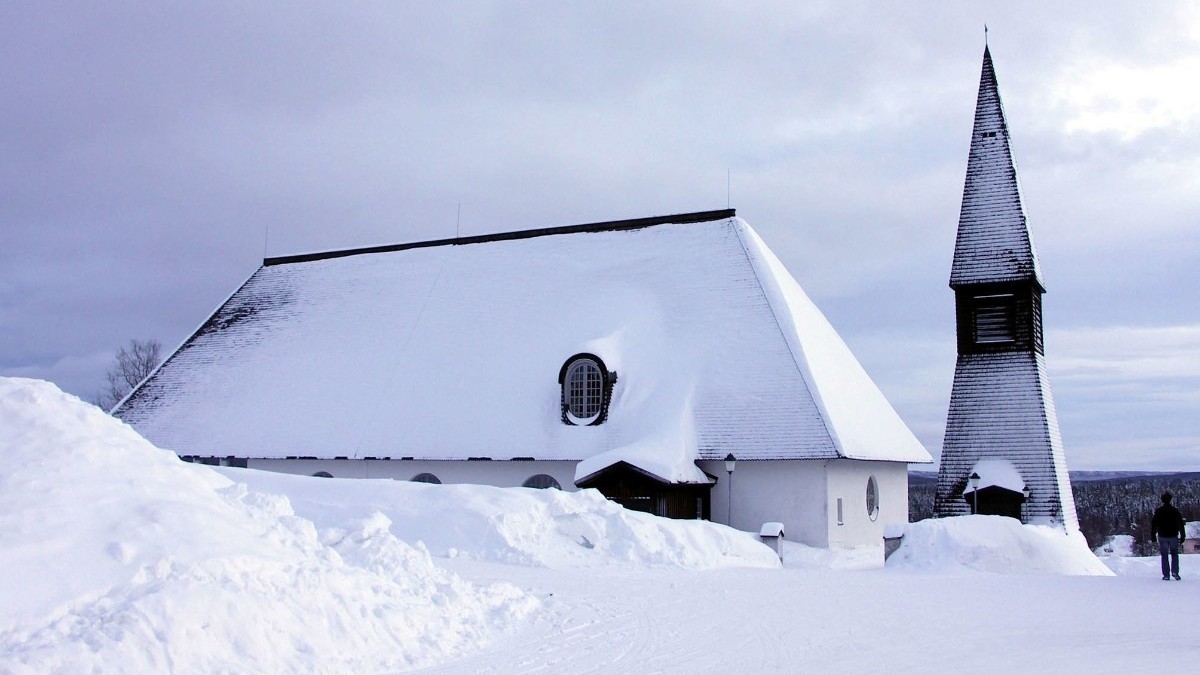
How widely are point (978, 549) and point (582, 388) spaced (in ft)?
40.3

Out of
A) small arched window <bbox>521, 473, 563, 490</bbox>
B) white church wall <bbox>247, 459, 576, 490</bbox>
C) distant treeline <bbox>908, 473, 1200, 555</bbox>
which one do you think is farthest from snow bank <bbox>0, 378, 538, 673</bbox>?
distant treeline <bbox>908, 473, 1200, 555</bbox>

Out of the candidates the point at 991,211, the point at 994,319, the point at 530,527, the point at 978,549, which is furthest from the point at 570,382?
the point at 991,211

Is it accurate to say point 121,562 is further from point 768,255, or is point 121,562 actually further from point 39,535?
point 768,255

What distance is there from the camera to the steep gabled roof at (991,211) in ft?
107

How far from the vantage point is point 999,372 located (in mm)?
32000

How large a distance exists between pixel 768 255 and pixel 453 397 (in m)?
10.6

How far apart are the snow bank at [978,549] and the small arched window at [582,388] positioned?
1011cm

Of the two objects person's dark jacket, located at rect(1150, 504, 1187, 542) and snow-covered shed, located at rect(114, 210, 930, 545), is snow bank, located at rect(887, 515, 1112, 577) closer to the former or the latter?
person's dark jacket, located at rect(1150, 504, 1187, 542)

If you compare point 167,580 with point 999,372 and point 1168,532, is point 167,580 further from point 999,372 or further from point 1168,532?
point 999,372

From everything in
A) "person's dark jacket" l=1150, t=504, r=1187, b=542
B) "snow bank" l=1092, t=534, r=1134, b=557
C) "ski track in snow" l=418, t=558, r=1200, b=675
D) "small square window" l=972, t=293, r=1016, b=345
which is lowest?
"snow bank" l=1092, t=534, r=1134, b=557

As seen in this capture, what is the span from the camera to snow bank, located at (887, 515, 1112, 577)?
21719 mm

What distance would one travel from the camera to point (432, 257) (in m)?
38.5

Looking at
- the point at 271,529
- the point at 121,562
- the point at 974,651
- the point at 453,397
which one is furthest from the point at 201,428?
the point at 974,651

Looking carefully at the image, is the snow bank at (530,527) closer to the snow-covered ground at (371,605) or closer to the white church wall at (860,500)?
the snow-covered ground at (371,605)
